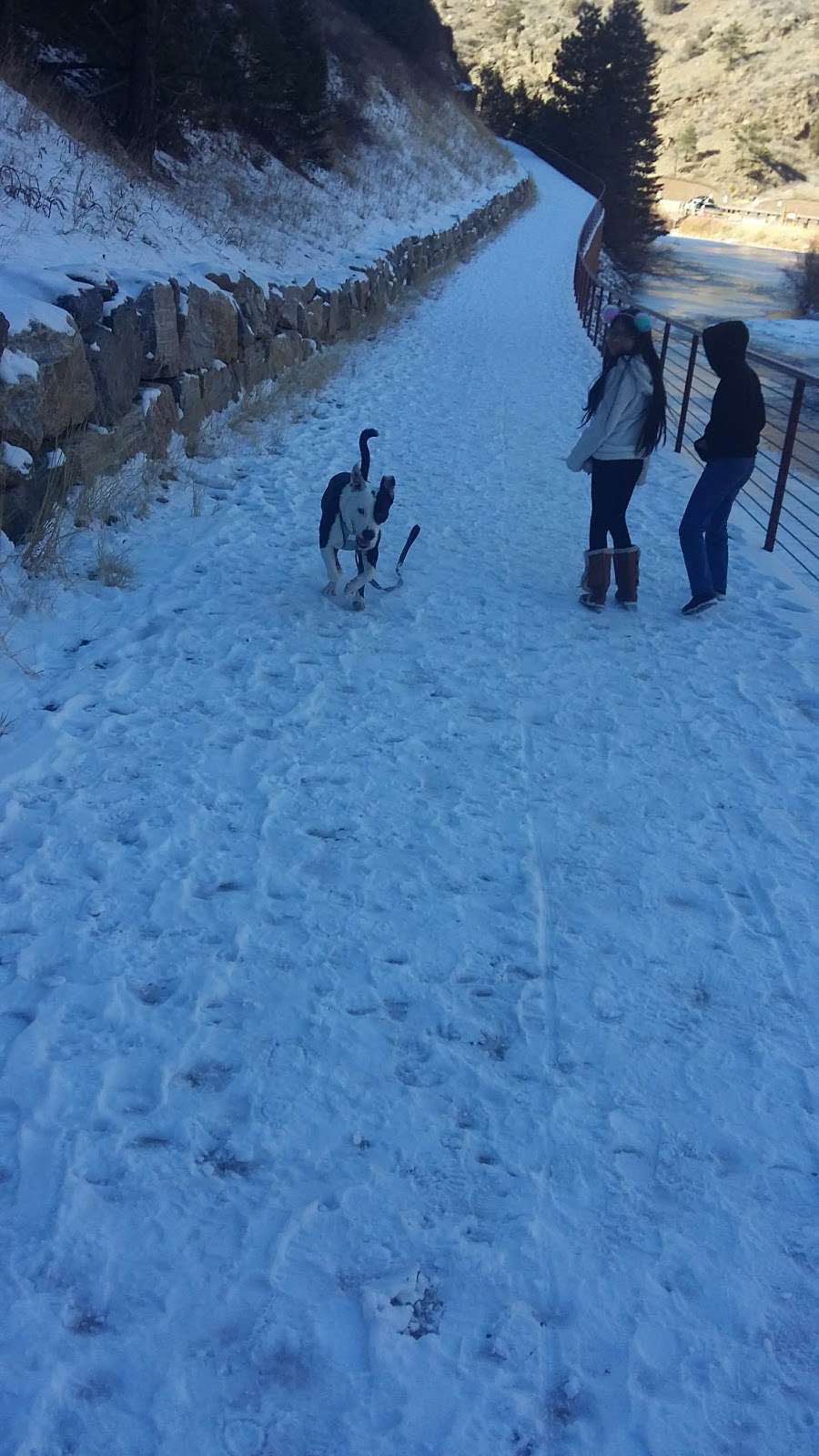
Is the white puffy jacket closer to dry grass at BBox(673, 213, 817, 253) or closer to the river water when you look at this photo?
the river water

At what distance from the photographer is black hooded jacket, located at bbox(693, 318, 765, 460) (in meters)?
5.78

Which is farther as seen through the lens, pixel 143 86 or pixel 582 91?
pixel 582 91

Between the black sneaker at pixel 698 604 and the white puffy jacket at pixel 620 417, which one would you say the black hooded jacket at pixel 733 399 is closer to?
the white puffy jacket at pixel 620 417

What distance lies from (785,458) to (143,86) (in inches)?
377

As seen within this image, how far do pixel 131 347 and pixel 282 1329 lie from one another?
265 inches

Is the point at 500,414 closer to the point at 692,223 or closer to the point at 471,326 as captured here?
the point at 471,326

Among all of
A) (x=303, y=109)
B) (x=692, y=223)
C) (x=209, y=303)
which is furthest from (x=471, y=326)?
(x=692, y=223)

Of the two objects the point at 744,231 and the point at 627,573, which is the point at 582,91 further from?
the point at 627,573

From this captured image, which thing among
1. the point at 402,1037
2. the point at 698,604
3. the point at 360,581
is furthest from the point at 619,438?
the point at 402,1037

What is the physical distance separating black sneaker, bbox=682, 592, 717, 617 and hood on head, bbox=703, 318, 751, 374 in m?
1.33

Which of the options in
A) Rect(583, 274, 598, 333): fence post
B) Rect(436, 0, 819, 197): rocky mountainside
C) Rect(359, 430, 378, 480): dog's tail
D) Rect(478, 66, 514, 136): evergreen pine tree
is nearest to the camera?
Rect(359, 430, 378, 480): dog's tail

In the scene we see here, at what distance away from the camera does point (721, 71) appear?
9750cm

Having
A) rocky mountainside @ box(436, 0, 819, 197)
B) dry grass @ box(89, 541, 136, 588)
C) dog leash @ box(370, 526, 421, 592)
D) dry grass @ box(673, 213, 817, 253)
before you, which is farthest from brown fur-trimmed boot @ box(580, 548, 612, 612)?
rocky mountainside @ box(436, 0, 819, 197)

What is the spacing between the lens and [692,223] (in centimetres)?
7181
